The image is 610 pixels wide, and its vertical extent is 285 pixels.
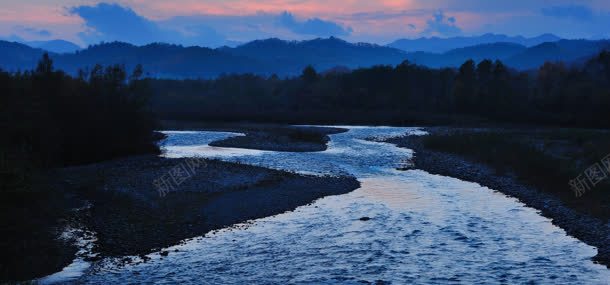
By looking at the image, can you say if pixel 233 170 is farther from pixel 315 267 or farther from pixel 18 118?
pixel 315 267

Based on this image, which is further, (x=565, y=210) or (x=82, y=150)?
(x=82, y=150)

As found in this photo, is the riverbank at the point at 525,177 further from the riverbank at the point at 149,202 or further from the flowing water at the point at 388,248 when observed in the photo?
the riverbank at the point at 149,202

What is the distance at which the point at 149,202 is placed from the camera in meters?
25.9

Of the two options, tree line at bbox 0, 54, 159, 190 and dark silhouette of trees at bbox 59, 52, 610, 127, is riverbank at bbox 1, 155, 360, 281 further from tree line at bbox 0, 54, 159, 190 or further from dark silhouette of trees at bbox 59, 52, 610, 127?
Result: dark silhouette of trees at bbox 59, 52, 610, 127

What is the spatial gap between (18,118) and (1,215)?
18902mm

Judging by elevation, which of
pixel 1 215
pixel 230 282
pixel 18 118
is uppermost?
pixel 18 118

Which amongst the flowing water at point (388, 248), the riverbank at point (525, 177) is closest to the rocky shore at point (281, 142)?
the riverbank at point (525, 177)

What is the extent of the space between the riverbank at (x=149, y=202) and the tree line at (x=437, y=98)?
6842 centimetres

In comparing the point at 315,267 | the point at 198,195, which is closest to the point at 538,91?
the point at 198,195

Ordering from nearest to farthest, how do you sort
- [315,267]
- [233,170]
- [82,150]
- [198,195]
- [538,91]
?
[315,267], [198,195], [233,170], [82,150], [538,91]

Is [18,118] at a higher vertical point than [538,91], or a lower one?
lower

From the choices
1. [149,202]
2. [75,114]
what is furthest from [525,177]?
[75,114]

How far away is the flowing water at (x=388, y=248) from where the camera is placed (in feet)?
52.8

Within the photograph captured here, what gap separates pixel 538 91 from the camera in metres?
109
